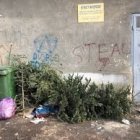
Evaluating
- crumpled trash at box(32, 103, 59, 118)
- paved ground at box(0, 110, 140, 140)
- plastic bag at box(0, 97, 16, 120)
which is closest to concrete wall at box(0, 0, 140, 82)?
crumpled trash at box(32, 103, 59, 118)

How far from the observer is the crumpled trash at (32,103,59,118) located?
7117 millimetres

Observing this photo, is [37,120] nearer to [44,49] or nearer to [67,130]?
[67,130]

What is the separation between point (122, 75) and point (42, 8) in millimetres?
2299

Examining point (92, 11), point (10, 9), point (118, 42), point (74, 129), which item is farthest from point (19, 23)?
point (74, 129)

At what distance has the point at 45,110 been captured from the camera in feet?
23.5

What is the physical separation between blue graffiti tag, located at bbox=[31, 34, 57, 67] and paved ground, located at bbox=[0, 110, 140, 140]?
1.53 metres

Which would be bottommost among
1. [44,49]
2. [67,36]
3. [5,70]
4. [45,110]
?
[45,110]

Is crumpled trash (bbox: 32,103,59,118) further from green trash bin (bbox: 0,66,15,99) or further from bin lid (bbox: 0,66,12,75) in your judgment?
bin lid (bbox: 0,66,12,75)

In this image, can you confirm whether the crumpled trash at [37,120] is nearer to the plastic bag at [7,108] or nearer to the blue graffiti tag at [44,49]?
the plastic bag at [7,108]

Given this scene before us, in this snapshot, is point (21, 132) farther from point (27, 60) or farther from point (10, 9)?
point (10, 9)

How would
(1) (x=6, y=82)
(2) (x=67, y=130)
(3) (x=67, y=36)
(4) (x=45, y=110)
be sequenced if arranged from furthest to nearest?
1. (3) (x=67, y=36)
2. (1) (x=6, y=82)
3. (4) (x=45, y=110)
4. (2) (x=67, y=130)

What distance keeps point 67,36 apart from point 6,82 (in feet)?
5.49

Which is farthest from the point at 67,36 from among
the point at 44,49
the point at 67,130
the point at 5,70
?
the point at 67,130

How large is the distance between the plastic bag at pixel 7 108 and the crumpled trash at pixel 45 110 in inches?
17.6
